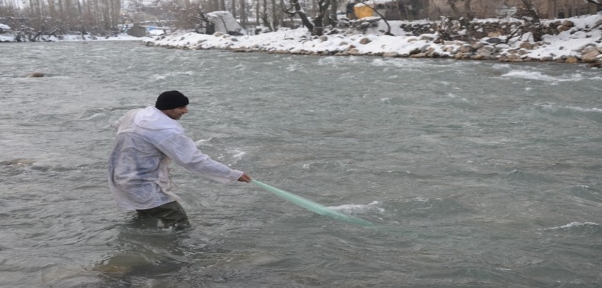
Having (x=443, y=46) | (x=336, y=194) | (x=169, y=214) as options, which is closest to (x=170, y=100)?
(x=169, y=214)

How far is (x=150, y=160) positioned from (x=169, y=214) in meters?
0.55

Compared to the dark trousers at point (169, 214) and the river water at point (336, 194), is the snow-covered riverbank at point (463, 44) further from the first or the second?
the dark trousers at point (169, 214)

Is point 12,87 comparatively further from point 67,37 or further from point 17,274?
point 67,37

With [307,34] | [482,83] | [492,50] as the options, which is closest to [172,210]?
[482,83]

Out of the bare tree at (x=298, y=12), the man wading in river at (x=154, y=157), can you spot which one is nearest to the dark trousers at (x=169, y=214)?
the man wading in river at (x=154, y=157)

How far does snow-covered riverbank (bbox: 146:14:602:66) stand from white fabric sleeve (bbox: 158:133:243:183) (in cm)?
1732

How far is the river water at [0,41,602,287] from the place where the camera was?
442 centimetres

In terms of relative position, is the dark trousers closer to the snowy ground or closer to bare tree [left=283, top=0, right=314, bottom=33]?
the snowy ground

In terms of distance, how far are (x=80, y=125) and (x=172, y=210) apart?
6409mm

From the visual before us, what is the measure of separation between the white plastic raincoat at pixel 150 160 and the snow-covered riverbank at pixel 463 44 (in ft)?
57.0

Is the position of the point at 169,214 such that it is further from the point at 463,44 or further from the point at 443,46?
the point at 443,46

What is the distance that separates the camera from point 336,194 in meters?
6.44

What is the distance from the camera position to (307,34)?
34.5m

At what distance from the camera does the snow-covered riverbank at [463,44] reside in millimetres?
21281
